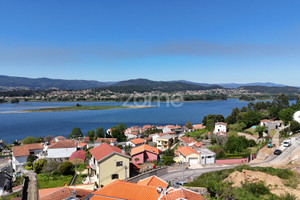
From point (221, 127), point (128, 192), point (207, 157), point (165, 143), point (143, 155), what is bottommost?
point (165, 143)

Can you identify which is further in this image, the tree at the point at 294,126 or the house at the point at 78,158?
the tree at the point at 294,126

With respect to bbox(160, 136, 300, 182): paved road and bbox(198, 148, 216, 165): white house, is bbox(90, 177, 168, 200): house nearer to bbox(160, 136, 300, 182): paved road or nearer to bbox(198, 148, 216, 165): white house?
bbox(160, 136, 300, 182): paved road

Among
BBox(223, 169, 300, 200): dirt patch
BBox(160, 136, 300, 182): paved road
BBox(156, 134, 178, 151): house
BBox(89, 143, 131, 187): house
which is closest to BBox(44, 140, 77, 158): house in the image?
BBox(89, 143, 131, 187): house

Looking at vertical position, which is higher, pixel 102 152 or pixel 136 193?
pixel 102 152

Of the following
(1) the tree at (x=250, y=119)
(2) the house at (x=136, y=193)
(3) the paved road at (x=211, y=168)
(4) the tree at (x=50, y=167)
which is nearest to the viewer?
(2) the house at (x=136, y=193)

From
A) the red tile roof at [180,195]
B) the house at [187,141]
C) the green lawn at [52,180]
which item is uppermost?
the red tile roof at [180,195]

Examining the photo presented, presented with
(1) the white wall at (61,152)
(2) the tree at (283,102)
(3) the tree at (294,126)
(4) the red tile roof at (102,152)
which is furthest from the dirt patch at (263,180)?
(2) the tree at (283,102)

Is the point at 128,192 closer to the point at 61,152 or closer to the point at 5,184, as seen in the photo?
the point at 5,184

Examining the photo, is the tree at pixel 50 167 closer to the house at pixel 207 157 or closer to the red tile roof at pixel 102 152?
the red tile roof at pixel 102 152

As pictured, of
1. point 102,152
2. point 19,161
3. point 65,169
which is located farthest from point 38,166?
point 102,152
